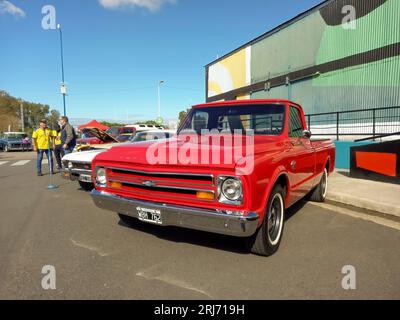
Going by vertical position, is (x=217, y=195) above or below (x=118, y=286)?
above

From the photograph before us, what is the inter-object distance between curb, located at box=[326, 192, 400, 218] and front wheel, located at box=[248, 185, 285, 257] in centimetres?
258

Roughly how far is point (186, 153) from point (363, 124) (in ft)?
36.0

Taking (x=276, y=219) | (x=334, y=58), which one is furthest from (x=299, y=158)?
(x=334, y=58)

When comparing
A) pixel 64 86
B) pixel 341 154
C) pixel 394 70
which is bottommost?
pixel 341 154

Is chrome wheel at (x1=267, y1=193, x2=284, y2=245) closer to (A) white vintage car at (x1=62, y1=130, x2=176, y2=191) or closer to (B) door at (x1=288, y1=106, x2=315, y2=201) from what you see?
(B) door at (x1=288, y1=106, x2=315, y2=201)

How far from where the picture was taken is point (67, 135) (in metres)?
9.67

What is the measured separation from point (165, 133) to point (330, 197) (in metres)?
4.14

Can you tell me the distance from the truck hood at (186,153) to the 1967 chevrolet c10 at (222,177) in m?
0.01

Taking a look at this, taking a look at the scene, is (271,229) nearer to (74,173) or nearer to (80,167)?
(80,167)

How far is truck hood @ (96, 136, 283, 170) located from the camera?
3072 mm

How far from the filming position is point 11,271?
3.18m

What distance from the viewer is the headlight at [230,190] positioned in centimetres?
297

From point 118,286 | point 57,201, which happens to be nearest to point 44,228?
point 57,201
